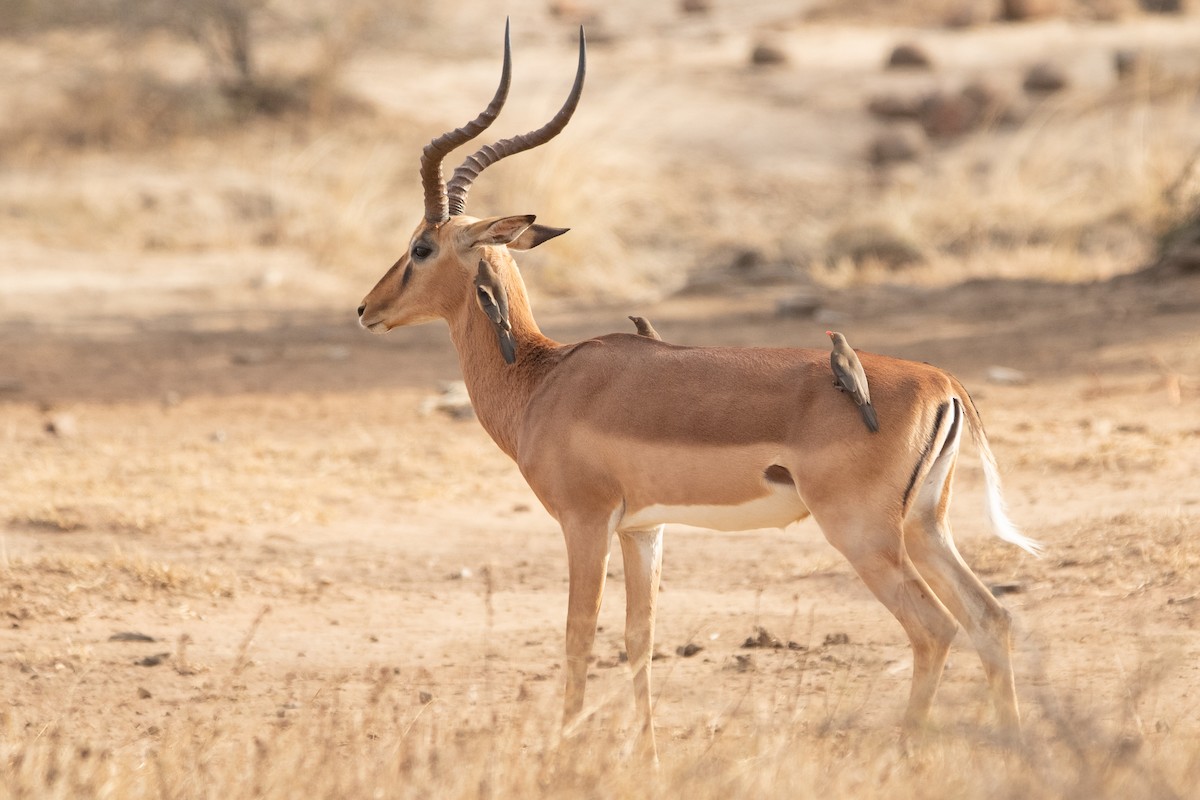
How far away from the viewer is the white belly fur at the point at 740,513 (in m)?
5.03

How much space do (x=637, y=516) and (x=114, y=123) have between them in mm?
16015

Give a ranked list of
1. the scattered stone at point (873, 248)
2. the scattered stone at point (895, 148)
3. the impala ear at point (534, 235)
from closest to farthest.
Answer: the impala ear at point (534, 235) → the scattered stone at point (873, 248) → the scattered stone at point (895, 148)

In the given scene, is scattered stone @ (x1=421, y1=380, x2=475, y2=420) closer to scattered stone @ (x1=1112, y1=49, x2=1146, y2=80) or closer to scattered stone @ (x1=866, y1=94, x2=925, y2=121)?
scattered stone @ (x1=866, y1=94, x2=925, y2=121)

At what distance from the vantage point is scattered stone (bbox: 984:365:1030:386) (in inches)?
434

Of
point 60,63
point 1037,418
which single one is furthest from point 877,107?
point 1037,418

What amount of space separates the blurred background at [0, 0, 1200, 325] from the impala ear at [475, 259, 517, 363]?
912 cm

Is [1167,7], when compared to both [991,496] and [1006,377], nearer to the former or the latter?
[1006,377]

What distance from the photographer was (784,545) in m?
7.98

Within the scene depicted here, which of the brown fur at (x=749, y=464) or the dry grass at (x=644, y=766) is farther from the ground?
the brown fur at (x=749, y=464)

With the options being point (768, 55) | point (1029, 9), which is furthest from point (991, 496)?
point (1029, 9)

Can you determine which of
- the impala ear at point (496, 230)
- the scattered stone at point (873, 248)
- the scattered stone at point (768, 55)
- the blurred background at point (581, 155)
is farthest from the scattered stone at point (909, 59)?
the impala ear at point (496, 230)

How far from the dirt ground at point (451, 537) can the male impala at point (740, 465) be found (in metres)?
0.31

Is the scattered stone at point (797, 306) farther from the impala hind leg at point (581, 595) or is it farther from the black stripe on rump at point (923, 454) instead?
the black stripe on rump at point (923, 454)

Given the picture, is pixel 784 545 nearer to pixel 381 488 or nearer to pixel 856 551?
pixel 381 488
